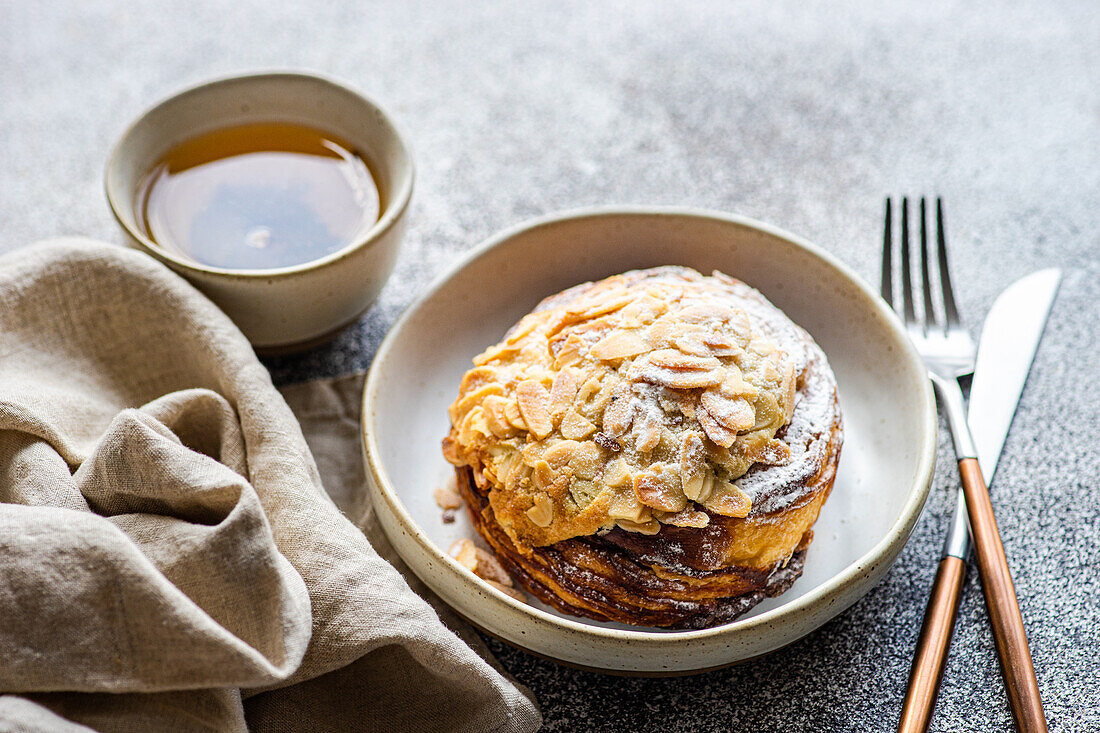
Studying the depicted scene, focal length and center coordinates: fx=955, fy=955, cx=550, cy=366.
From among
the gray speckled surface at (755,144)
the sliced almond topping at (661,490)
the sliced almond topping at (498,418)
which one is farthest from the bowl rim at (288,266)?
the sliced almond topping at (661,490)

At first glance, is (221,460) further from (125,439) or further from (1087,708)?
(1087,708)

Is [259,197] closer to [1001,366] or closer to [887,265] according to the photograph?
[887,265]

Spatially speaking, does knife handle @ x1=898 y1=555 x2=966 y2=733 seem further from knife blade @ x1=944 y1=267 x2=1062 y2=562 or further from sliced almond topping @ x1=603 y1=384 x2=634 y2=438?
sliced almond topping @ x1=603 y1=384 x2=634 y2=438

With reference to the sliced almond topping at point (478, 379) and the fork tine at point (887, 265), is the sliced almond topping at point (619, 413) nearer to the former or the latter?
the sliced almond topping at point (478, 379)

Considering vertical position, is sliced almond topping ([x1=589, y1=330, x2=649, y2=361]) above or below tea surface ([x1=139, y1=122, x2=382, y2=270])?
above

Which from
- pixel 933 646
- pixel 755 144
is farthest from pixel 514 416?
pixel 755 144

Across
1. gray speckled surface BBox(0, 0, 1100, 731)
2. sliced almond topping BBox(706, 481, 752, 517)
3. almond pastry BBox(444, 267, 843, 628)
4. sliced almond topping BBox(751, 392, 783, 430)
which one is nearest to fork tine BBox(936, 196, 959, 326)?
gray speckled surface BBox(0, 0, 1100, 731)
